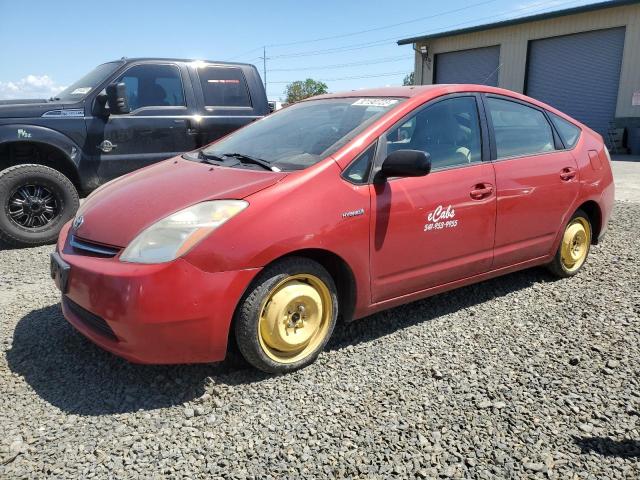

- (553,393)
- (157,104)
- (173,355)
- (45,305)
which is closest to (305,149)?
(173,355)

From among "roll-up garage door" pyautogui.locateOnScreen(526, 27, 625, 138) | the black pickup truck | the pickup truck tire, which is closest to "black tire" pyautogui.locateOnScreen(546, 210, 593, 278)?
the black pickup truck

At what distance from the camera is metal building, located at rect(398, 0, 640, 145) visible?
53.6ft

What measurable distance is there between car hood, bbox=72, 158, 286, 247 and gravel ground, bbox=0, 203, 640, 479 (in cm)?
77

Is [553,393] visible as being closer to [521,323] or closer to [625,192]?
[521,323]

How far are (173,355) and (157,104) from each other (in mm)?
4238

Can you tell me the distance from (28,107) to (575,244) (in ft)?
17.7

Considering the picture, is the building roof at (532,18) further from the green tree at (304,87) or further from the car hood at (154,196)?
the green tree at (304,87)

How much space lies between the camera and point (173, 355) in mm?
2490

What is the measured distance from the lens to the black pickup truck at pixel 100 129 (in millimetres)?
5258

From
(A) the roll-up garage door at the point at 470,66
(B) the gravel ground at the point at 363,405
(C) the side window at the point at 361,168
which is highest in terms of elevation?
(A) the roll-up garage door at the point at 470,66

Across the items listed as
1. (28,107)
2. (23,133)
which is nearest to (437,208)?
(23,133)

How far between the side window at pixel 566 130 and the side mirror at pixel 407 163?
1.89 metres

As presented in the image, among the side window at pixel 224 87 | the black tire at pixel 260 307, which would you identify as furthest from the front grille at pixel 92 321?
the side window at pixel 224 87

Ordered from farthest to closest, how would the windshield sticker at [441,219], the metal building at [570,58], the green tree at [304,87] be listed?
the green tree at [304,87]
the metal building at [570,58]
the windshield sticker at [441,219]
